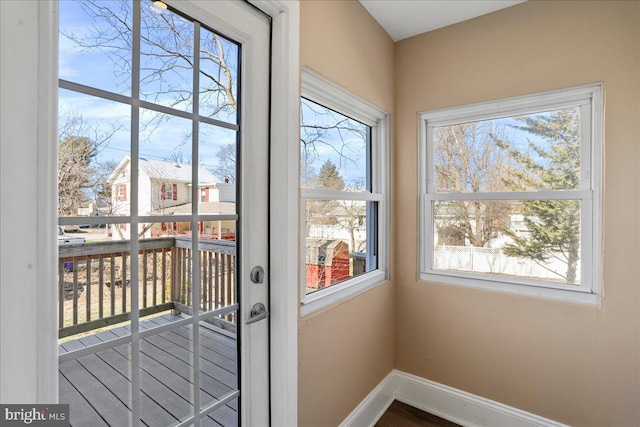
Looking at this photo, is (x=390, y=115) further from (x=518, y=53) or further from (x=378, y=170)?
(x=518, y=53)

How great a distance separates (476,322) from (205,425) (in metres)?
1.65

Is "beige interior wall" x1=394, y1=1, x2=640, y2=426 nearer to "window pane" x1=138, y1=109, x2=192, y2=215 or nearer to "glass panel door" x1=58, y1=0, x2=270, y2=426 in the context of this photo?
"glass panel door" x1=58, y1=0, x2=270, y2=426

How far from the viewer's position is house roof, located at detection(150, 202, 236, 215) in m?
0.96

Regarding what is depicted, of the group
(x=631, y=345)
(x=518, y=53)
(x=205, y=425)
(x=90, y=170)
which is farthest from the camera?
(x=518, y=53)

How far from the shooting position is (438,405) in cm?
205

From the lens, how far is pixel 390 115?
215cm

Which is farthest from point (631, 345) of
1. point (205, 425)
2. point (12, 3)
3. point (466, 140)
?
point (12, 3)

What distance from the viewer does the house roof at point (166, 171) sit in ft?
2.82

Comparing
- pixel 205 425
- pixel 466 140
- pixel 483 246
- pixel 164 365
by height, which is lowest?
pixel 205 425

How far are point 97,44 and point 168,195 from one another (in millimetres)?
430

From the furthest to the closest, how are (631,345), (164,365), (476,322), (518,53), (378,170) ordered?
(378,170), (476,322), (518,53), (631,345), (164,365)

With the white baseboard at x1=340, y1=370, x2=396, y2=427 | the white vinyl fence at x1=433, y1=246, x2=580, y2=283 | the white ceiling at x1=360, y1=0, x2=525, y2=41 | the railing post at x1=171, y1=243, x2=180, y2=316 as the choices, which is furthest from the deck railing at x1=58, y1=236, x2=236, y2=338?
the white ceiling at x1=360, y1=0, x2=525, y2=41

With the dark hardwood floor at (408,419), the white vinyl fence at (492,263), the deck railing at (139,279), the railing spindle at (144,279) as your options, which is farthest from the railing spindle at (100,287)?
the white vinyl fence at (492,263)

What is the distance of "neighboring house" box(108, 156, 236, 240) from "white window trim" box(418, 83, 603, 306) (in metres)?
1.48
